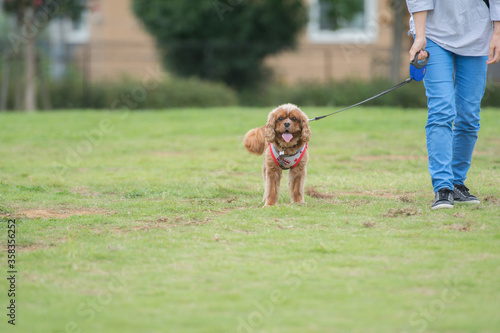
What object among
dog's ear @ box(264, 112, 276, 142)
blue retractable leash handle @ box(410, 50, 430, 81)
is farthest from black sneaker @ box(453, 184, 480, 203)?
dog's ear @ box(264, 112, 276, 142)

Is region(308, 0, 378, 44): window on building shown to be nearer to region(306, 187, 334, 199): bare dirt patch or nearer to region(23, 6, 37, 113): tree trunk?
region(23, 6, 37, 113): tree trunk

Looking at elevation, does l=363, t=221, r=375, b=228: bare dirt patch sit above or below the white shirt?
below

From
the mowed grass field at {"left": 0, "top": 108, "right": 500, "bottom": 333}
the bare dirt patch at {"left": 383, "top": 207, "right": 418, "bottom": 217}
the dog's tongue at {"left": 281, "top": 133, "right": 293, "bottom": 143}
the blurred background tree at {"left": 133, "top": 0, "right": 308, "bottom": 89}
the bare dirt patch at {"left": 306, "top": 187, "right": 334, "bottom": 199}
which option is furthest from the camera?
the blurred background tree at {"left": 133, "top": 0, "right": 308, "bottom": 89}

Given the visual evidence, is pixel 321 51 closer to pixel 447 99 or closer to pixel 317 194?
pixel 317 194

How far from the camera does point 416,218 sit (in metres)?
5.71

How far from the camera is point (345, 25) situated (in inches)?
1096

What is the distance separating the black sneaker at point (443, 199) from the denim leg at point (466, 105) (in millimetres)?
546

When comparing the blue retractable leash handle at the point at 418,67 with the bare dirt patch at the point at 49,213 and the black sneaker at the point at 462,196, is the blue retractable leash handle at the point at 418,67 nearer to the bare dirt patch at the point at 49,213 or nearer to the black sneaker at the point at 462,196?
the black sneaker at the point at 462,196

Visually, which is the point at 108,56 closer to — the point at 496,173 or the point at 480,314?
the point at 496,173

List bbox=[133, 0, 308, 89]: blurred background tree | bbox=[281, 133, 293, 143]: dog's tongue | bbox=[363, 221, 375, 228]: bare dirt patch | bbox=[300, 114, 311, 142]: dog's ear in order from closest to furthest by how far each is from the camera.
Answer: bbox=[363, 221, 375, 228]: bare dirt patch, bbox=[281, 133, 293, 143]: dog's tongue, bbox=[300, 114, 311, 142]: dog's ear, bbox=[133, 0, 308, 89]: blurred background tree

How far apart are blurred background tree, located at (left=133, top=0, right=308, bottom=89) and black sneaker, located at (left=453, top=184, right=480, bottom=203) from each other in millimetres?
19211

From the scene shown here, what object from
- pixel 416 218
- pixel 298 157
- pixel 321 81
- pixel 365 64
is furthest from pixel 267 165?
pixel 365 64

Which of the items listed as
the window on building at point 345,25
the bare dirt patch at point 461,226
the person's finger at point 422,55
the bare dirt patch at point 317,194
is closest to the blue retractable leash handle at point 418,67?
the person's finger at point 422,55

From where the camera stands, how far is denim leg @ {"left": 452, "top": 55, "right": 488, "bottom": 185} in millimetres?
6180
